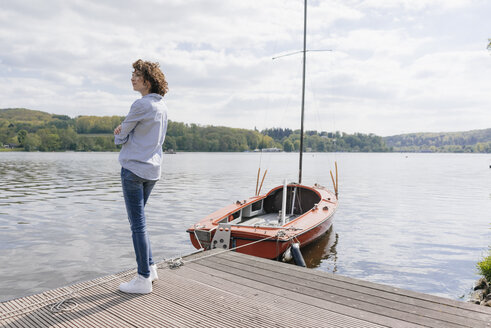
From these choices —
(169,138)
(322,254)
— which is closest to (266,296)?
(322,254)

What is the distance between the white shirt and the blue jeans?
94 mm

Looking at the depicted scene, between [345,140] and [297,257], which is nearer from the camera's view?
[297,257]

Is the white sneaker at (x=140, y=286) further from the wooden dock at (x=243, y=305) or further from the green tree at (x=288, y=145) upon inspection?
the green tree at (x=288, y=145)

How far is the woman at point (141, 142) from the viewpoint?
12.0ft

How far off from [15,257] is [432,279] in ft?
33.6

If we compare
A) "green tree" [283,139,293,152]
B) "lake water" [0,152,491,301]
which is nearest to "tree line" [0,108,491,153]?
"green tree" [283,139,293,152]

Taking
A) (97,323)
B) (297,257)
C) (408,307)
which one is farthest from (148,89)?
(297,257)

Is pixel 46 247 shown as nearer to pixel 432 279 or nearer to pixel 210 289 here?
pixel 210 289

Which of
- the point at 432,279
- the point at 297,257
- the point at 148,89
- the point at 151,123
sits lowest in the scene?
the point at 432,279

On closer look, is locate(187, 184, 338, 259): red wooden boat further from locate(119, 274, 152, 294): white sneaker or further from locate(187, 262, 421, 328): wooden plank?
locate(119, 274, 152, 294): white sneaker

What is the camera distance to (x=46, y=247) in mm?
10406

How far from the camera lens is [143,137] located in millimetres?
3723

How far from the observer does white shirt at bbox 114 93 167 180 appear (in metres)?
3.63

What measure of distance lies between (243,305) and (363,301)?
1.29 metres
